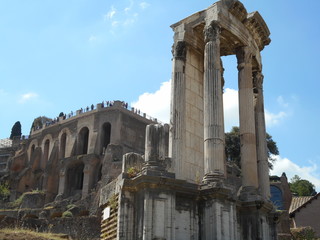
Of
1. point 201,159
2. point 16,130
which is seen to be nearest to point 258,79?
point 201,159

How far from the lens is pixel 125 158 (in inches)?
Result: 620

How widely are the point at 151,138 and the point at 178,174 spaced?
61.1 inches

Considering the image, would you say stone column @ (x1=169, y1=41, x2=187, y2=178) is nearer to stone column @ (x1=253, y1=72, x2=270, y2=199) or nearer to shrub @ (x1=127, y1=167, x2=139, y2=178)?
shrub @ (x1=127, y1=167, x2=139, y2=178)

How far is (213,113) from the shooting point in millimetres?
15344

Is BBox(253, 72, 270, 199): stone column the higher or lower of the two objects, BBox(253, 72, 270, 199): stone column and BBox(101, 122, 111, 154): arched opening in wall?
the lower

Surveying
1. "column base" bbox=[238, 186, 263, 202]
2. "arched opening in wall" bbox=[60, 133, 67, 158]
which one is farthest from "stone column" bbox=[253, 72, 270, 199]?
"arched opening in wall" bbox=[60, 133, 67, 158]

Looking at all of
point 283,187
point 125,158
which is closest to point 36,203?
point 283,187

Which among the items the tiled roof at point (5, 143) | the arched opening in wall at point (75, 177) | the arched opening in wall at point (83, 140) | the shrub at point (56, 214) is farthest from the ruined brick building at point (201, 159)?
the tiled roof at point (5, 143)

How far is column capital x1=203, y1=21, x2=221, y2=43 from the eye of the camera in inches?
651

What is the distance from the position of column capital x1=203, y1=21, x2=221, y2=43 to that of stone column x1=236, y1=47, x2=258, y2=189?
2012mm

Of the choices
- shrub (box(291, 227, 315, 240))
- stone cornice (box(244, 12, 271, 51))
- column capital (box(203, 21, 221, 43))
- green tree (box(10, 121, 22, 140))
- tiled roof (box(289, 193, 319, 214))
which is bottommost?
shrub (box(291, 227, 315, 240))

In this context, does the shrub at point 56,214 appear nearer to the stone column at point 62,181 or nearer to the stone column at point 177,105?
the stone column at point 62,181

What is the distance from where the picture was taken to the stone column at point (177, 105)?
50.8 feet

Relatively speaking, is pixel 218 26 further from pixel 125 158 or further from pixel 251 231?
pixel 251 231
